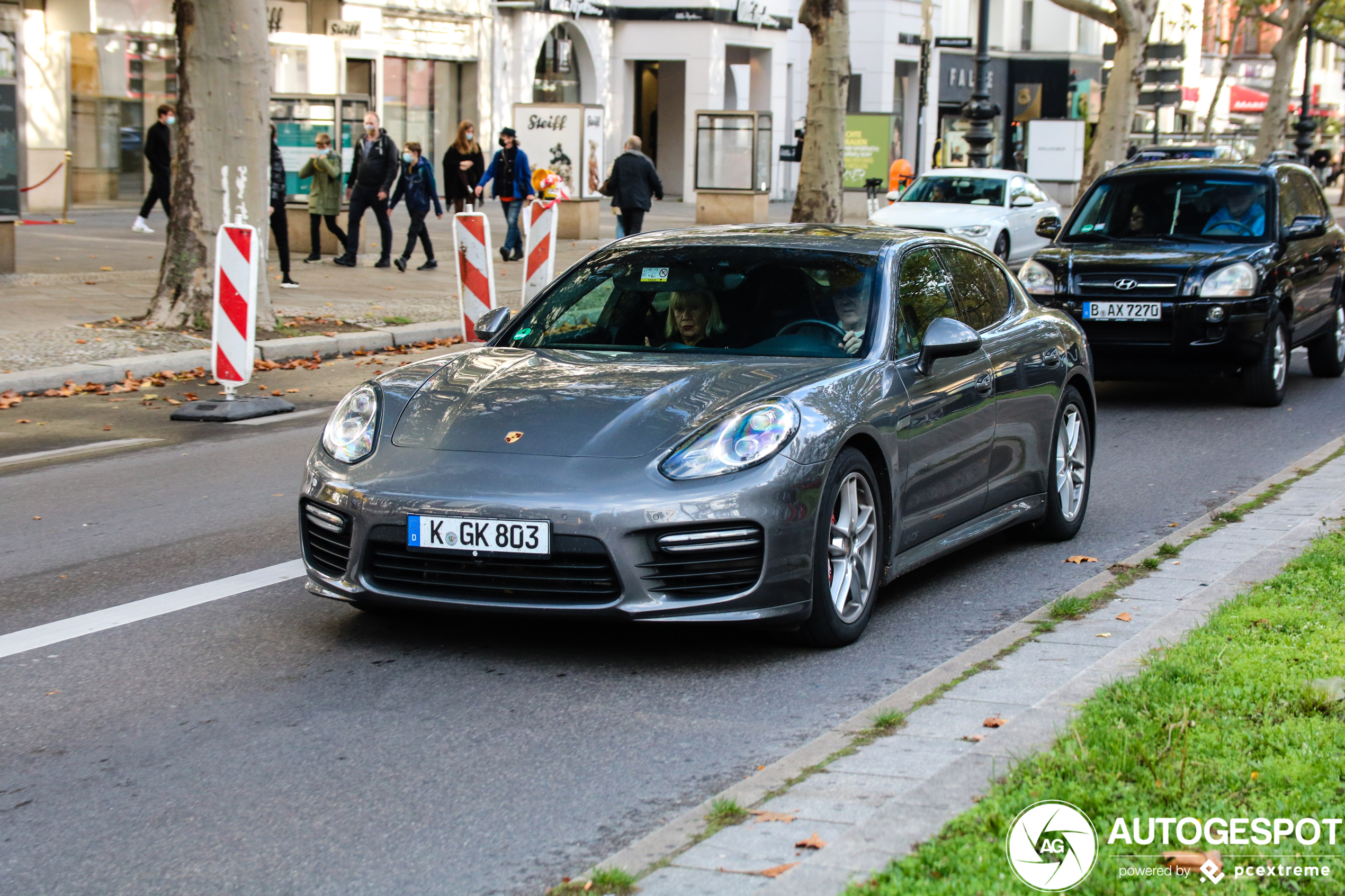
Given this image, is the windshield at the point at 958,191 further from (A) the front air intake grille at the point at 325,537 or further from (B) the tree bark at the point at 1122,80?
(A) the front air intake grille at the point at 325,537

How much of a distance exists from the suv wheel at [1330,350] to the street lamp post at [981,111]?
1696 cm

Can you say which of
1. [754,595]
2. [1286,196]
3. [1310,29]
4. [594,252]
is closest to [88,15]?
[1286,196]

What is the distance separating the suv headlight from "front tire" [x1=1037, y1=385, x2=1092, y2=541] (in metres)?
4.59

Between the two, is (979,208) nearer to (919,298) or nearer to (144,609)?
(919,298)

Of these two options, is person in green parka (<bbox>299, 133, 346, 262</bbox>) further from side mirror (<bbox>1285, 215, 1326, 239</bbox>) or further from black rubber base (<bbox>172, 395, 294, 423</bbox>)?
side mirror (<bbox>1285, 215, 1326, 239</bbox>)

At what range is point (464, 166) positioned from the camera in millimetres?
23734

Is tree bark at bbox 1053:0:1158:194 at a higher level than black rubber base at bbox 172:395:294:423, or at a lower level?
higher

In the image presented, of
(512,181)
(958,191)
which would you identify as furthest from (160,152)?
Answer: (958,191)

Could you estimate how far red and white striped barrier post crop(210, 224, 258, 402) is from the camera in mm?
11312

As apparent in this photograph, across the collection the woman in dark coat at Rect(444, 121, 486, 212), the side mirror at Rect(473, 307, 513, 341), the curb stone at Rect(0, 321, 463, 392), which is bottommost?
the curb stone at Rect(0, 321, 463, 392)

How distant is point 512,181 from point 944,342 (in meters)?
18.3

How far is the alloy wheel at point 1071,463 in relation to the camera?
298 inches

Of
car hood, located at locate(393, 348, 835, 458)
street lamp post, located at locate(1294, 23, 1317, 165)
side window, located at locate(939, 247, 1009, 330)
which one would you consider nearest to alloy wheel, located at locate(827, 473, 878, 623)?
car hood, located at locate(393, 348, 835, 458)

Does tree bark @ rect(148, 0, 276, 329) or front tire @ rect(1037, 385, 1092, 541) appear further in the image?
tree bark @ rect(148, 0, 276, 329)
